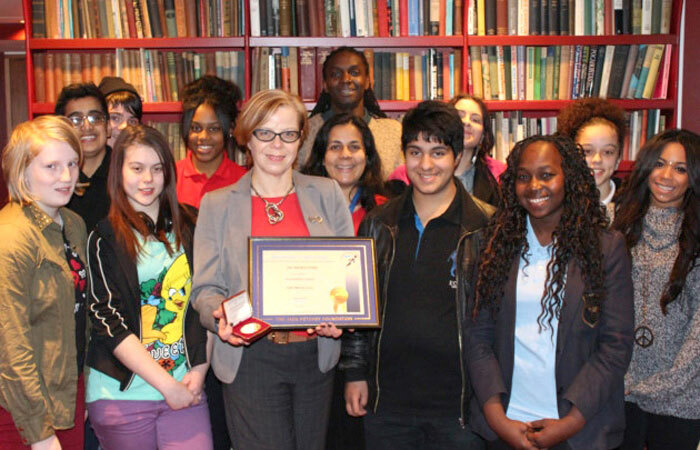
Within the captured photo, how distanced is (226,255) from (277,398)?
0.56 metres

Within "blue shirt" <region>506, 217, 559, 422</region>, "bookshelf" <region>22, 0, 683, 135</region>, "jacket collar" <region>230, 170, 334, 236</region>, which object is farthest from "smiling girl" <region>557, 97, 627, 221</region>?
"bookshelf" <region>22, 0, 683, 135</region>

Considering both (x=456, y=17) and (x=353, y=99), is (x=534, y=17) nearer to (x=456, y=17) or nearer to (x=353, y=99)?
(x=456, y=17)

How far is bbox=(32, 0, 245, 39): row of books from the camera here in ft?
16.4

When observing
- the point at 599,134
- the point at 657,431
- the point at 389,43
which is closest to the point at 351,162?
the point at 599,134

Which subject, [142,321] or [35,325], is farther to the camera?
[142,321]

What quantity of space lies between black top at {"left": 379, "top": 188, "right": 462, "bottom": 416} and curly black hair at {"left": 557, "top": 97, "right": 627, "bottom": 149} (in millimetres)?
1149

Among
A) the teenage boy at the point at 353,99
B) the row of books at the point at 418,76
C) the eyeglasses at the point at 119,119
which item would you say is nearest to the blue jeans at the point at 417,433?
the teenage boy at the point at 353,99

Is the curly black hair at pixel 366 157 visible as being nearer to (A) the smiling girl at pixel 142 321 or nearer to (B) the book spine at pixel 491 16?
(A) the smiling girl at pixel 142 321

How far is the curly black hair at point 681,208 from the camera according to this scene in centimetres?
258

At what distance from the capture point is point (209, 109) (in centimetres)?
383

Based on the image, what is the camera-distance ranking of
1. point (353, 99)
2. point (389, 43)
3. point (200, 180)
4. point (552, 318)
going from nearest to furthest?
point (552, 318), point (200, 180), point (353, 99), point (389, 43)

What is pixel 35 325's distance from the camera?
241 centimetres

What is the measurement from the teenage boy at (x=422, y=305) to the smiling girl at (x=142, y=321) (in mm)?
628

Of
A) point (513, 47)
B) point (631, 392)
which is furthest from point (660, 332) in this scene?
point (513, 47)
